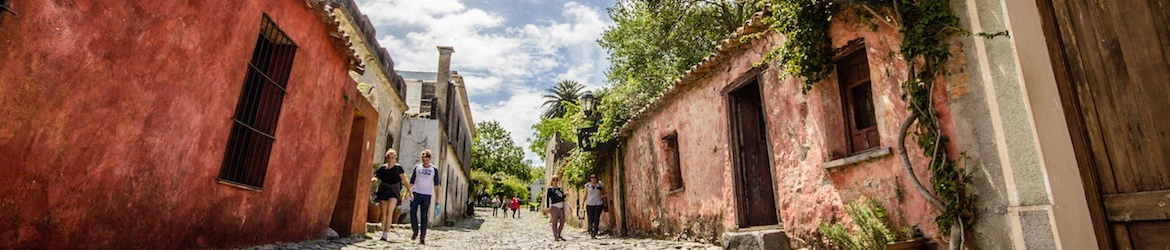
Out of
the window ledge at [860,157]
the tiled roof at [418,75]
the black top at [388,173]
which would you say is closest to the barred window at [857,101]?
the window ledge at [860,157]

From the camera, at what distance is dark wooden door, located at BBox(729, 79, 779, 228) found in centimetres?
705

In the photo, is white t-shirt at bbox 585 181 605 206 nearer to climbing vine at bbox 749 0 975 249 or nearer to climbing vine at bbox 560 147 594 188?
climbing vine at bbox 560 147 594 188

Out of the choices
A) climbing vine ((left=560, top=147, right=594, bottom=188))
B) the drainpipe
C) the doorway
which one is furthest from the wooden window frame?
the drainpipe

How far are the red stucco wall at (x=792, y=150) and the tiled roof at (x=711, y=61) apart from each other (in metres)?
0.09

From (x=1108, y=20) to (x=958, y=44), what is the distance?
83cm

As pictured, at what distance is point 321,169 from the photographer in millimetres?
7109

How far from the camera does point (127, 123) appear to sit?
12.0ft

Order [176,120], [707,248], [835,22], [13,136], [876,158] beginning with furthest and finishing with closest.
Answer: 1. [707,248]
2. [835,22]
3. [876,158]
4. [176,120]
5. [13,136]

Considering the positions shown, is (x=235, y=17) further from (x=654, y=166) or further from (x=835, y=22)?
(x=654, y=166)

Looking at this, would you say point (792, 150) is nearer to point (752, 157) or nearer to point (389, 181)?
point (752, 157)

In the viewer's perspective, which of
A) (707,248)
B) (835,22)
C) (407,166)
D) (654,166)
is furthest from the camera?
(407,166)

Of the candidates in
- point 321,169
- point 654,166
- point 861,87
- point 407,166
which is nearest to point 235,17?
point 321,169

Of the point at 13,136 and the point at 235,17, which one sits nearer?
the point at 13,136

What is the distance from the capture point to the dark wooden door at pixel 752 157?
7055mm
